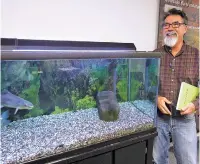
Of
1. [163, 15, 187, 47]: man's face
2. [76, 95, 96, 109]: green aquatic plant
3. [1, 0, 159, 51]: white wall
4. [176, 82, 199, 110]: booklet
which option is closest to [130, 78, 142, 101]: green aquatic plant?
[76, 95, 96, 109]: green aquatic plant

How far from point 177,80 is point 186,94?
5.7 inches

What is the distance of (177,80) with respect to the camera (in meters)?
1.72

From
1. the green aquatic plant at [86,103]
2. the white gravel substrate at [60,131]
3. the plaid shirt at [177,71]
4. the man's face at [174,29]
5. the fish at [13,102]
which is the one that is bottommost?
the white gravel substrate at [60,131]

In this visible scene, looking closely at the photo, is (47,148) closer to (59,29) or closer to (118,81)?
(118,81)

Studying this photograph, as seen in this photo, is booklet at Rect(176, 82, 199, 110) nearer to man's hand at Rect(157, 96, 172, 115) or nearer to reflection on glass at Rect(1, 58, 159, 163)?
man's hand at Rect(157, 96, 172, 115)

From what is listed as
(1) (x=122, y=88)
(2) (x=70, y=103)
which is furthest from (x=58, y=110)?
(1) (x=122, y=88)

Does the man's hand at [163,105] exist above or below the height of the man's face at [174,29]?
below

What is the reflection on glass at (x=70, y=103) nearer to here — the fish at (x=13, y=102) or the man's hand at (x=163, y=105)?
the fish at (x=13, y=102)

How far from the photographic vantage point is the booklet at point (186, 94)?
1.60 meters

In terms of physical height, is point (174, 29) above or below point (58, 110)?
above

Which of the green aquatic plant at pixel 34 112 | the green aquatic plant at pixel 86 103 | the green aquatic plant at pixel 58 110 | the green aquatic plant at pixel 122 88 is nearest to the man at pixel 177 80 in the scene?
the green aquatic plant at pixel 122 88

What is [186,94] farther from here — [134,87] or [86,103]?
[86,103]

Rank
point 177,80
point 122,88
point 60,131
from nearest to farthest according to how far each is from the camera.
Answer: point 60,131
point 122,88
point 177,80

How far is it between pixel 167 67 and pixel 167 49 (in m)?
0.15
